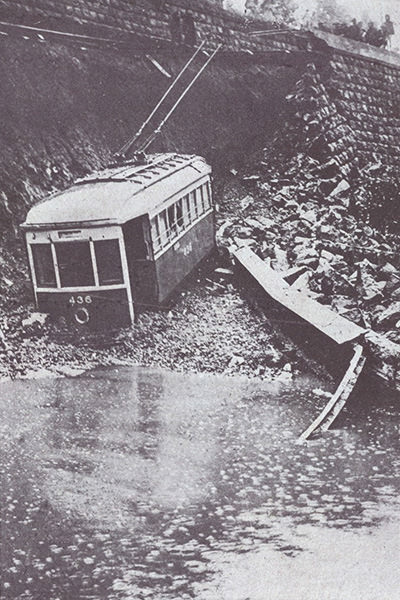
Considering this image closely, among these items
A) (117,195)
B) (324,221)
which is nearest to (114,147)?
(117,195)

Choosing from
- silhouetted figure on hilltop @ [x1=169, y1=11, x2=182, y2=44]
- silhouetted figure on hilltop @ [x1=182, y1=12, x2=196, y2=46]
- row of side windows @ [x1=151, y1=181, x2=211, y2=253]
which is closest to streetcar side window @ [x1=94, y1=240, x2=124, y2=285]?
row of side windows @ [x1=151, y1=181, x2=211, y2=253]

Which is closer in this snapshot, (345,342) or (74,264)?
(74,264)

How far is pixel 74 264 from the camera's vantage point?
6238mm

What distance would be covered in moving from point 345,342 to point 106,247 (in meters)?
2.33

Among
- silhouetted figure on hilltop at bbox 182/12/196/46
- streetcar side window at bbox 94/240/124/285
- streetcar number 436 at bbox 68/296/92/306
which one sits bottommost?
streetcar number 436 at bbox 68/296/92/306

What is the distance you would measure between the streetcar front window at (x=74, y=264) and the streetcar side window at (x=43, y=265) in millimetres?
72

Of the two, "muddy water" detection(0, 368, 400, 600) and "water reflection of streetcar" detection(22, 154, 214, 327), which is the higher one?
"water reflection of streetcar" detection(22, 154, 214, 327)

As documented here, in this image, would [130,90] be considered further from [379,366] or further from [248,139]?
[379,366]

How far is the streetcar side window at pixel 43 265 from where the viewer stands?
612cm

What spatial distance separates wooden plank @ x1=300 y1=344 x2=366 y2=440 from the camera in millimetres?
5555

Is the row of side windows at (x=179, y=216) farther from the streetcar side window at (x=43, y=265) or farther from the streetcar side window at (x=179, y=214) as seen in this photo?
the streetcar side window at (x=43, y=265)

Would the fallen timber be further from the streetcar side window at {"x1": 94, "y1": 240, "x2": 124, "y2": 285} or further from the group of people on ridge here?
the group of people on ridge

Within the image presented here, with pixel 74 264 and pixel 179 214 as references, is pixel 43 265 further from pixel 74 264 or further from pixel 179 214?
pixel 179 214

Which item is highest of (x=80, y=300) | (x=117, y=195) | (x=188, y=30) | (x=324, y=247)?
(x=188, y=30)
